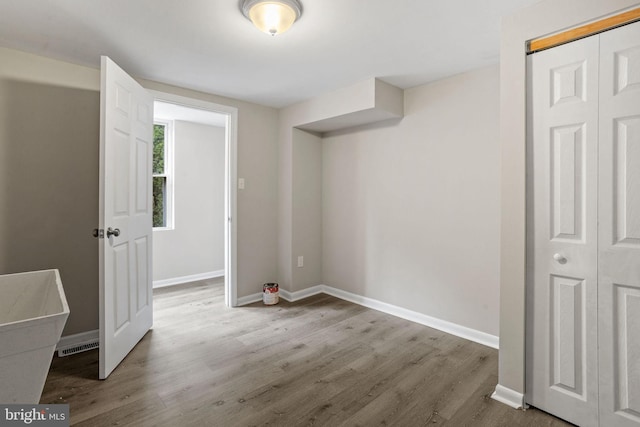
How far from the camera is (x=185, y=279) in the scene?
4.50m

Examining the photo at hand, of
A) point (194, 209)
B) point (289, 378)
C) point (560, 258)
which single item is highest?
point (194, 209)

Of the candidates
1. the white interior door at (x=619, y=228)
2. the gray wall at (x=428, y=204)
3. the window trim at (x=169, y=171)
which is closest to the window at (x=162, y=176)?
the window trim at (x=169, y=171)

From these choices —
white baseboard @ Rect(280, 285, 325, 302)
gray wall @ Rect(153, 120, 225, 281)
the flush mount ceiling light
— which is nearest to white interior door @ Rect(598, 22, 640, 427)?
the flush mount ceiling light

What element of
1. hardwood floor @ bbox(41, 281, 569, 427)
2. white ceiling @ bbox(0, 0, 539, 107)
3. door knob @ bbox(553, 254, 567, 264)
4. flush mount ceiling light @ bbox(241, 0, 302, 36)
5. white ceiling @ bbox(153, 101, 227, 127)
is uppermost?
white ceiling @ bbox(153, 101, 227, 127)

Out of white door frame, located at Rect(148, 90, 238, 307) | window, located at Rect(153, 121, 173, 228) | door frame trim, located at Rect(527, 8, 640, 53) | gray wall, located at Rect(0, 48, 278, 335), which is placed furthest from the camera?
window, located at Rect(153, 121, 173, 228)

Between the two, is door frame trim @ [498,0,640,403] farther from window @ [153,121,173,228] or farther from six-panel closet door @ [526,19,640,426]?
window @ [153,121,173,228]

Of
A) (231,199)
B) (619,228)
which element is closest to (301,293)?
(231,199)

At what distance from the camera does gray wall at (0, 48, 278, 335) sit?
7.45 ft

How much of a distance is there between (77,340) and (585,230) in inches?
136

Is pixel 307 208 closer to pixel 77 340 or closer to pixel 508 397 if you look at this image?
pixel 77 340

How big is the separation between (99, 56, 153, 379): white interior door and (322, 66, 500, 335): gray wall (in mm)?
1992

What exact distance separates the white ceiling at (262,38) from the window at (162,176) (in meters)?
1.65

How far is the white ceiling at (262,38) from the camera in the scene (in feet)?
5.85

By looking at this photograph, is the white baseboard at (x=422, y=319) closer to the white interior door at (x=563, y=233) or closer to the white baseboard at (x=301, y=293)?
the white baseboard at (x=301, y=293)
